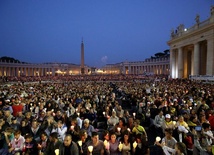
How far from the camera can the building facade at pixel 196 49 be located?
2733 centimetres

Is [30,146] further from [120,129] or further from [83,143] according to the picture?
[120,129]

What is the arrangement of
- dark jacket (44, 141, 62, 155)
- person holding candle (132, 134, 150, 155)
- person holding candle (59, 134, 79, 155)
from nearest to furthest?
1. person holding candle (59, 134, 79, 155)
2. dark jacket (44, 141, 62, 155)
3. person holding candle (132, 134, 150, 155)

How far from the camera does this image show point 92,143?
5.20 metres

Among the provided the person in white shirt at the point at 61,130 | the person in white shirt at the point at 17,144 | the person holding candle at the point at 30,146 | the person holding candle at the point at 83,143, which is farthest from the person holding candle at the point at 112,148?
the person in white shirt at the point at 17,144

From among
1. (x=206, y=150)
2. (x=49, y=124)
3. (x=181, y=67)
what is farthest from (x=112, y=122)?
(x=181, y=67)

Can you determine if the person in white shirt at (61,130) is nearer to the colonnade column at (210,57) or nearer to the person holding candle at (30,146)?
the person holding candle at (30,146)

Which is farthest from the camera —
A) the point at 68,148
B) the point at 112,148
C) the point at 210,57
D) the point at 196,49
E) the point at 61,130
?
the point at 196,49

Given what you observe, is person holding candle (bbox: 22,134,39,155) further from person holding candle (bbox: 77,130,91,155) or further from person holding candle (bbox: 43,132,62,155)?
person holding candle (bbox: 77,130,91,155)

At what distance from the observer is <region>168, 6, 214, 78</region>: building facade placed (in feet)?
89.7

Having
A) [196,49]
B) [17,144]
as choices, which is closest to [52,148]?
[17,144]

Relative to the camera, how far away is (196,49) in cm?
3225

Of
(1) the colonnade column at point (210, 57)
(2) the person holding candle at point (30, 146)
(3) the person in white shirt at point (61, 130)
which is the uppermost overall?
(1) the colonnade column at point (210, 57)

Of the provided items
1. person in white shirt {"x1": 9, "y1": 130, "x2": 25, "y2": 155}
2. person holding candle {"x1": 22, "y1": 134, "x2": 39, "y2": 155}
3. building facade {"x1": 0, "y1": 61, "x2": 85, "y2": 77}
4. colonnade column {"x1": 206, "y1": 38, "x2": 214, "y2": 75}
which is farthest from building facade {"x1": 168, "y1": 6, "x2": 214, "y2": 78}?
building facade {"x1": 0, "y1": 61, "x2": 85, "y2": 77}

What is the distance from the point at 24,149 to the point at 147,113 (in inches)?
232
